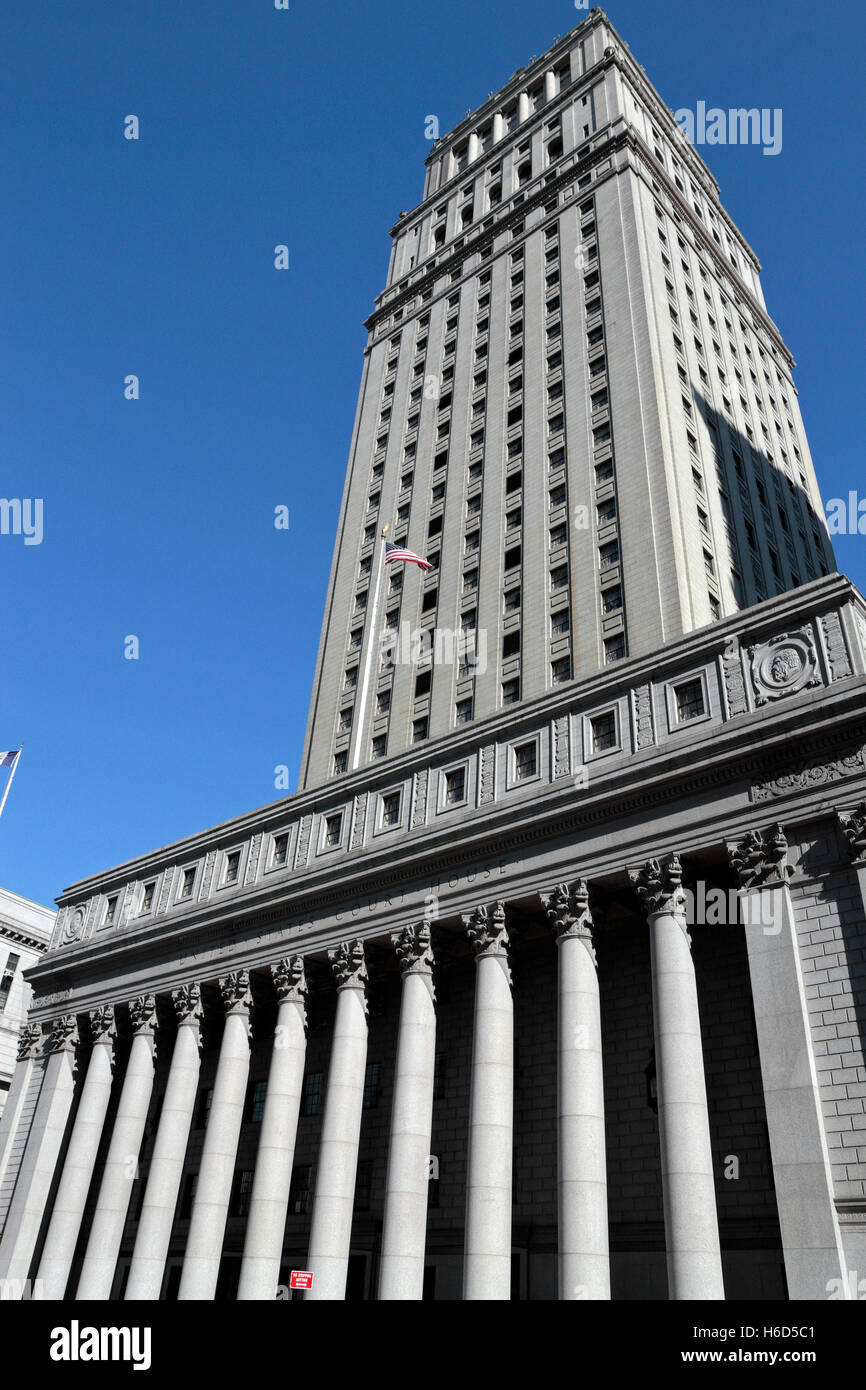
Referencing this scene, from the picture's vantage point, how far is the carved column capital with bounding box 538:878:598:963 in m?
30.0

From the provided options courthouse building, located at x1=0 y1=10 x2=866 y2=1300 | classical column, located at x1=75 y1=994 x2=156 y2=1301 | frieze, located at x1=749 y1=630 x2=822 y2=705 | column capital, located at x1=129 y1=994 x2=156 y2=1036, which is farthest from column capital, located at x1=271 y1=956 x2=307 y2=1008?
frieze, located at x1=749 y1=630 x2=822 y2=705

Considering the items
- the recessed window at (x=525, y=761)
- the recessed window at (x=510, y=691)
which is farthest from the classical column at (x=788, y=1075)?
the recessed window at (x=510, y=691)

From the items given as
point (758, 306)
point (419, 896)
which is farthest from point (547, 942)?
point (758, 306)

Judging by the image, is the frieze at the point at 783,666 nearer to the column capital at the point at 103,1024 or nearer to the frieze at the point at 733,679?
the frieze at the point at 733,679

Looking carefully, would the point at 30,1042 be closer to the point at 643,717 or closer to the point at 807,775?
the point at 643,717

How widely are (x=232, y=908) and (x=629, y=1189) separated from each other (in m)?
19.5

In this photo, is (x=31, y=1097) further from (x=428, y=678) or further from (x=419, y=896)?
(x=428, y=678)

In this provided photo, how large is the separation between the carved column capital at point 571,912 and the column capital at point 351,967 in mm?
8030

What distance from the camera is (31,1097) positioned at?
4534 cm

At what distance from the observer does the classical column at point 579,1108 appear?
24.8m

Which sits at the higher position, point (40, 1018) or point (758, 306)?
point (758, 306)
